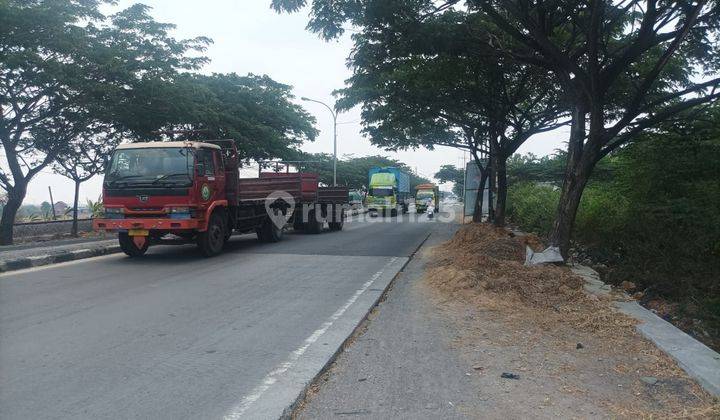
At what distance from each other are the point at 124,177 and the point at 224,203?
2.27 metres

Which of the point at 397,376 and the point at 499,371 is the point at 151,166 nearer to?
the point at 397,376

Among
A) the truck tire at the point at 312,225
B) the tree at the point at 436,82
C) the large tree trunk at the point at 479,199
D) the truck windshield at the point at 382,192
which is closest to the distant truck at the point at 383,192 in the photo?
the truck windshield at the point at 382,192

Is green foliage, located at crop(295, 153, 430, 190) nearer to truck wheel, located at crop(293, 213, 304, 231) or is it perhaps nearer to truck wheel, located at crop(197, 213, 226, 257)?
truck wheel, located at crop(293, 213, 304, 231)

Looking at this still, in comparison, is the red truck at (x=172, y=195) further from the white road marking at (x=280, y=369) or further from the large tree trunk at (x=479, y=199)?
the large tree trunk at (x=479, y=199)

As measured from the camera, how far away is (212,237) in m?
12.1

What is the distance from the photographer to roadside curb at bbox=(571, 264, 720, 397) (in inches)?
177

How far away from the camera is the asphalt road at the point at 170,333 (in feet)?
13.6

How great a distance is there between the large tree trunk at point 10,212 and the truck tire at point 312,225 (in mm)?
9919

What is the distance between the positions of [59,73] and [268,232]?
8.12 m

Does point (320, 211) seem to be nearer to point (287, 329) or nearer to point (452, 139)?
point (452, 139)

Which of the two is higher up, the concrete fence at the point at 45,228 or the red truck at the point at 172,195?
the red truck at the point at 172,195

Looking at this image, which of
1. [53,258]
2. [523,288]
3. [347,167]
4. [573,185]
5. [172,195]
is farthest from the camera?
[347,167]

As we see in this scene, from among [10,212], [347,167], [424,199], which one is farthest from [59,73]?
[347,167]

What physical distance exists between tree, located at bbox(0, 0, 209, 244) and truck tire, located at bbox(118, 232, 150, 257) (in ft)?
25.0
